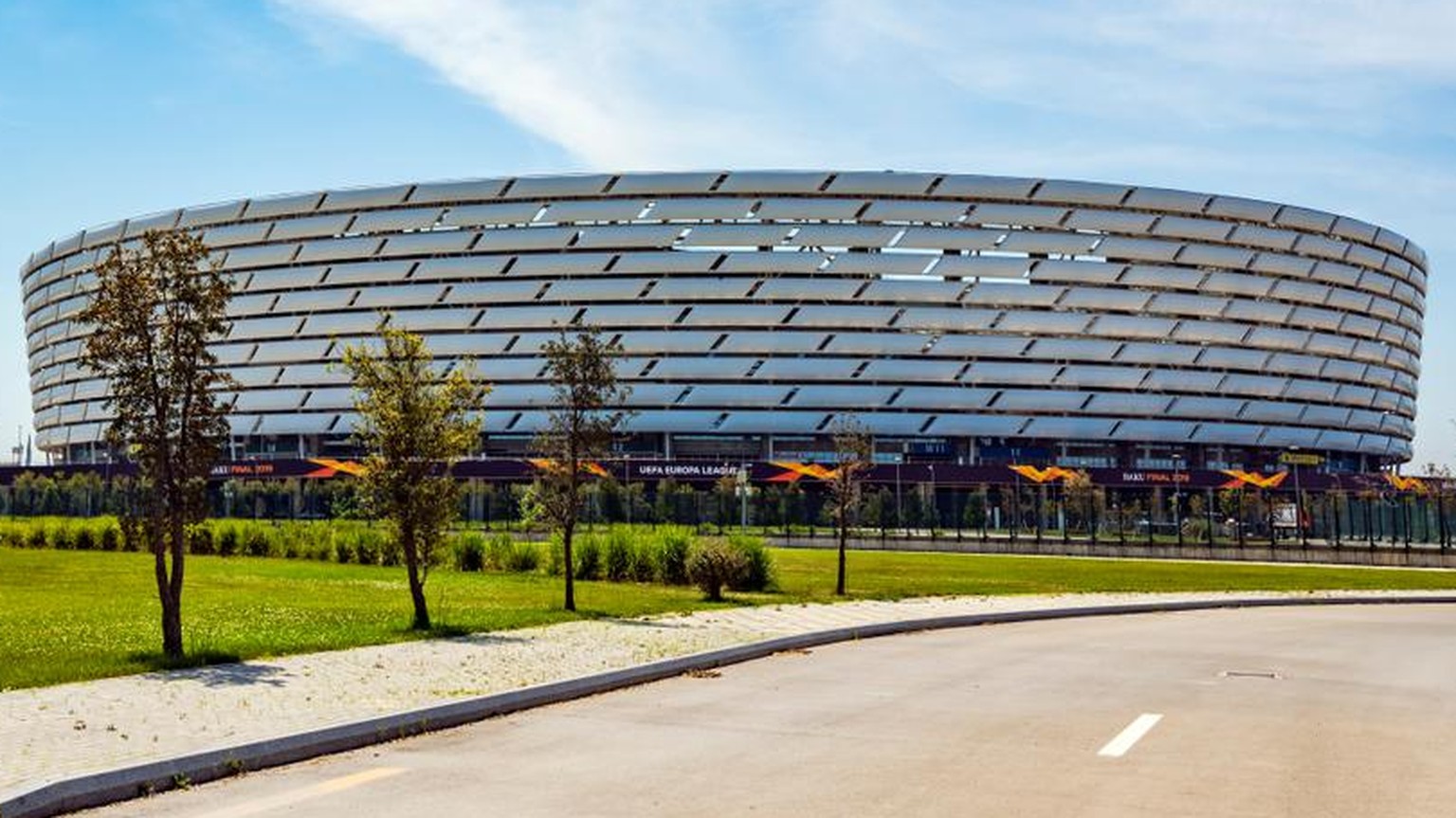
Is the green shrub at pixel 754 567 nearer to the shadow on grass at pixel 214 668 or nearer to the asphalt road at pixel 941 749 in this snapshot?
the asphalt road at pixel 941 749

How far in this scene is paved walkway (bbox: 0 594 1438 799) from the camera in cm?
910

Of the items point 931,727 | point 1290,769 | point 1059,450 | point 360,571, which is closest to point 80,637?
point 931,727

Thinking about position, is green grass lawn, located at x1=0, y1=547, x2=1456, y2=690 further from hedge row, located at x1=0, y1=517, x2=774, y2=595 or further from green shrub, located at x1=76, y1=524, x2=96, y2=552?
green shrub, located at x1=76, y1=524, x2=96, y2=552

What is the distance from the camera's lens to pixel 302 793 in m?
8.23

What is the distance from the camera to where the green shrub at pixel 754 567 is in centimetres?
2806

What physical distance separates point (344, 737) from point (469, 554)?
24226 mm

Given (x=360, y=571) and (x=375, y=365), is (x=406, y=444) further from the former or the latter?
(x=360, y=571)

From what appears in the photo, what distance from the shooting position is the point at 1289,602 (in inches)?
1088

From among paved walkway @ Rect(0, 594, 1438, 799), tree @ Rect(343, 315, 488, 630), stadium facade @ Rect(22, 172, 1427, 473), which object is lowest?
paved walkway @ Rect(0, 594, 1438, 799)

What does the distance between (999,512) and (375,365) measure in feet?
210

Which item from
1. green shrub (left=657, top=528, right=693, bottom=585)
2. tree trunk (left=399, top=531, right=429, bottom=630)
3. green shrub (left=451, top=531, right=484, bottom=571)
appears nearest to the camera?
tree trunk (left=399, top=531, right=429, bottom=630)

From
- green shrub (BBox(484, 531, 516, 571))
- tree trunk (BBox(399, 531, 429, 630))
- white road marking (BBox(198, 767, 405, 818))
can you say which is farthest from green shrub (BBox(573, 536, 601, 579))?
white road marking (BBox(198, 767, 405, 818))

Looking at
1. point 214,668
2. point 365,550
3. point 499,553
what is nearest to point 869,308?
point 365,550

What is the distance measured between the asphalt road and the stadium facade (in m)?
86.5
